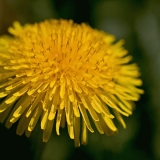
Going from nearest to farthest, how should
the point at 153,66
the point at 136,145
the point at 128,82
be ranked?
the point at 128,82, the point at 136,145, the point at 153,66

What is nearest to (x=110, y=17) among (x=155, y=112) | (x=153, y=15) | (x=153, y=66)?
(x=153, y=15)

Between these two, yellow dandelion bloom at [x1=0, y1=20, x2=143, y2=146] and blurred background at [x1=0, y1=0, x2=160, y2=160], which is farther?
blurred background at [x1=0, y1=0, x2=160, y2=160]

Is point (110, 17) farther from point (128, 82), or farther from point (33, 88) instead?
point (33, 88)

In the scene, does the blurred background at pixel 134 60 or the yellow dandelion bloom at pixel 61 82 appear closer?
the yellow dandelion bloom at pixel 61 82

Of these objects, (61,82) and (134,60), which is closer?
(61,82)
